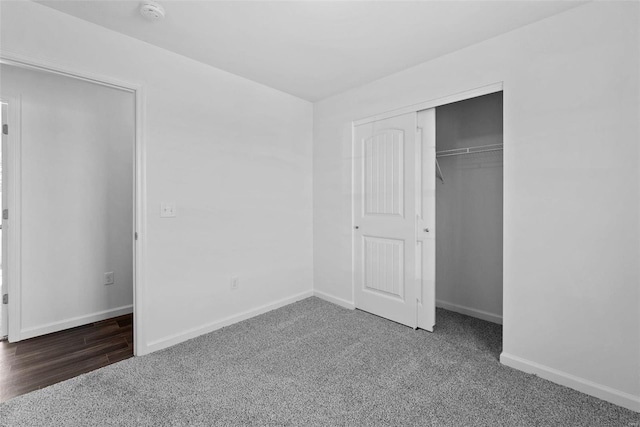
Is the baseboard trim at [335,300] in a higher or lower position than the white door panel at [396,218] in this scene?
lower

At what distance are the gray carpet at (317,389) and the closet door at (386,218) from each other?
46cm

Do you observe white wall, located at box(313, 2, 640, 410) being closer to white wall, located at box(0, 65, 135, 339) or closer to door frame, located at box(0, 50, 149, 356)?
door frame, located at box(0, 50, 149, 356)

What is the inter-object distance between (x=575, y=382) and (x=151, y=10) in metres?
3.45

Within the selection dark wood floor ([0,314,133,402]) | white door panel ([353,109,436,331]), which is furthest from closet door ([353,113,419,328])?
dark wood floor ([0,314,133,402])

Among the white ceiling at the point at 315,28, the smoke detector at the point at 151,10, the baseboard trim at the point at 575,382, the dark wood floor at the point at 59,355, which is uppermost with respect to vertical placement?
the white ceiling at the point at 315,28

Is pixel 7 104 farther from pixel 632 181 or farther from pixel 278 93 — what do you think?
pixel 632 181

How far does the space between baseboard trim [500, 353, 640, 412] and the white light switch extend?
2685 mm

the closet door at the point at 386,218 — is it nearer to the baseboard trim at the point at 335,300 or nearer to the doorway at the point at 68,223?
the baseboard trim at the point at 335,300

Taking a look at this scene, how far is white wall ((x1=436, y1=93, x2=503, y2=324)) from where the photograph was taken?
297 centimetres

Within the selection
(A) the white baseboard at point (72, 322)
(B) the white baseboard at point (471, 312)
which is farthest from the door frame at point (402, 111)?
(A) the white baseboard at point (72, 322)

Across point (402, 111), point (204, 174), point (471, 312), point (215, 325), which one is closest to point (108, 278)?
point (215, 325)

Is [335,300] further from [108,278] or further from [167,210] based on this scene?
[108,278]

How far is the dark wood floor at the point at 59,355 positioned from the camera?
2043mm

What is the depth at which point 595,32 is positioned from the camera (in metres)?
1.83
